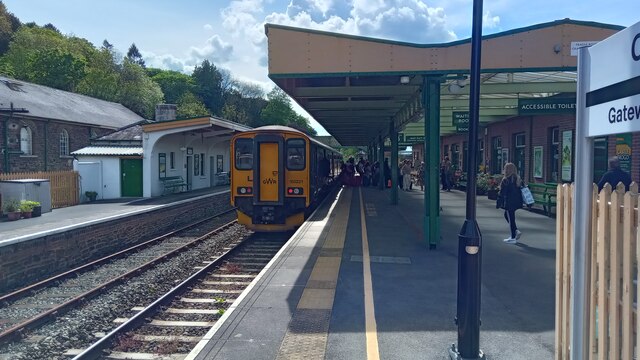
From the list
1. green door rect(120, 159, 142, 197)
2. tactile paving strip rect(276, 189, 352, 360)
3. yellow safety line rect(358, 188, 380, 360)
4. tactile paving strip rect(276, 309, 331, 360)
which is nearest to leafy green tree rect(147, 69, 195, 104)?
green door rect(120, 159, 142, 197)

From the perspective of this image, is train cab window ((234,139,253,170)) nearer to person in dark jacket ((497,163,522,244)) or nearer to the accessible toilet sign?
person in dark jacket ((497,163,522,244))

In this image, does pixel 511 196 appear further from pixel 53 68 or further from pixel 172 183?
pixel 53 68

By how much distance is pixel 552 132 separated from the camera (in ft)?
54.3

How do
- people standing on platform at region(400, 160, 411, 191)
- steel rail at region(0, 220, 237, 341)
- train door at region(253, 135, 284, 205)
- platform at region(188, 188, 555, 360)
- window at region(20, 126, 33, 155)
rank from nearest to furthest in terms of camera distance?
platform at region(188, 188, 555, 360) → steel rail at region(0, 220, 237, 341) → train door at region(253, 135, 284, 205) → people standing on platform at region(400, 160, 411, 191) → window at region(20, 126, 33, 155)

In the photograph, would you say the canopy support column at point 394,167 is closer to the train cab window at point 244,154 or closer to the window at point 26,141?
the train cab window at point 244,154

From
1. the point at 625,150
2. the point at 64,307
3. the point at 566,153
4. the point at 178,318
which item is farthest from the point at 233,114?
the point at 178,318

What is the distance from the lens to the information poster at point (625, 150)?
12516mm

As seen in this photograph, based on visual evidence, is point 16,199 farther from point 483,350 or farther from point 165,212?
point 483,350

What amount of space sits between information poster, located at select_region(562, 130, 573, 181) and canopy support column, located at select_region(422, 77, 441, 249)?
23.6ft

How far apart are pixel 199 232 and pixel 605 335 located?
13.7m

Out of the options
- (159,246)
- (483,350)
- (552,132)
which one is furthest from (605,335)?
(552,132)

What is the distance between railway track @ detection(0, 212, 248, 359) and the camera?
6.44 metres

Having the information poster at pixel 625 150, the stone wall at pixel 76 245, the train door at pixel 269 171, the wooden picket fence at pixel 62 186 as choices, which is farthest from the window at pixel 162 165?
the information poster at pixel 625 150

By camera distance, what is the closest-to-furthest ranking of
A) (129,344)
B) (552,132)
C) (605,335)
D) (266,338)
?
(605,335) → (266,338) → (129,344) → (552,132)
